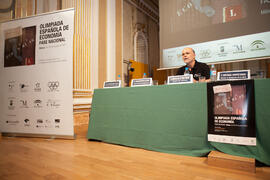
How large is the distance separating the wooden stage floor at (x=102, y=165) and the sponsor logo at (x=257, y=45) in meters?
2.71

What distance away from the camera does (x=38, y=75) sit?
2.14 metres

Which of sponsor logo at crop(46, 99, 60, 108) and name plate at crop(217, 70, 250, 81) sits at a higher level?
name plate at crop(217, 70, 250, 81)

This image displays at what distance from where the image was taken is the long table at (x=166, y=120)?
1.14 m

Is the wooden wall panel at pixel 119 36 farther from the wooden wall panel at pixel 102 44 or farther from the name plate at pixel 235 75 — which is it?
the name plate at pixel 235 75

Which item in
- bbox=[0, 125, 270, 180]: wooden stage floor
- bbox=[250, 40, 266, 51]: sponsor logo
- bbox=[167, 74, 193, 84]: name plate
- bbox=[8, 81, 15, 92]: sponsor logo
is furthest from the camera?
bbox=[250, 40, 266, 51]: sponsor logo

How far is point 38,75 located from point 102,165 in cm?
163

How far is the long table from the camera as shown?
114cm

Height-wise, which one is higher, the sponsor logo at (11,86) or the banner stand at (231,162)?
the sponsor logo at (11,86)

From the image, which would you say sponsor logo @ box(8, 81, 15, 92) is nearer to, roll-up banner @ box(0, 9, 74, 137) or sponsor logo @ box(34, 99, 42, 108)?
roll-up banner @ box(0, 9, 74, 137)

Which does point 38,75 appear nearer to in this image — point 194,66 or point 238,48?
point 194,66

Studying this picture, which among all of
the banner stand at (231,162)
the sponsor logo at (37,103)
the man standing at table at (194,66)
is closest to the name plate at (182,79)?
the banner stand at (231,162)

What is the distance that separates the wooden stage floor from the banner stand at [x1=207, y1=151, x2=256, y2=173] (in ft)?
0.13

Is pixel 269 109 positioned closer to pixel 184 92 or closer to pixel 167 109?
pixel 184 92

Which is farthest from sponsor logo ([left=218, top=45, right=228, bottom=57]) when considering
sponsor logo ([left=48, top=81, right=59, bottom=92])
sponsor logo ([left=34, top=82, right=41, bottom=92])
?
sponsor logo ([left=34, top=82, right=41, bottom=92])
